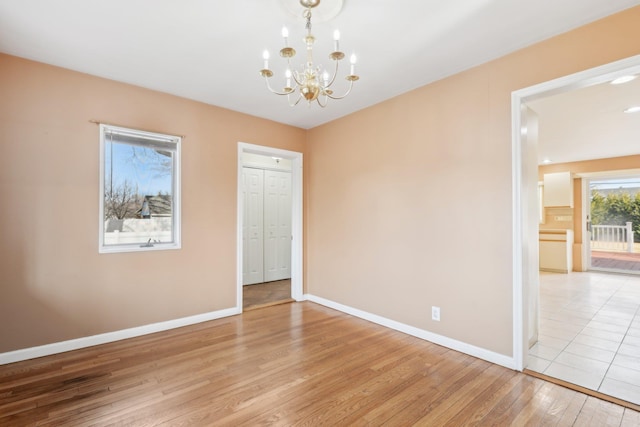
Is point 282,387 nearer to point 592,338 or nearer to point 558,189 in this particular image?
point 592,338

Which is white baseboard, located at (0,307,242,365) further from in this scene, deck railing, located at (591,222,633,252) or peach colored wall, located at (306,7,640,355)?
deck railing, located at (591,222,633,252)

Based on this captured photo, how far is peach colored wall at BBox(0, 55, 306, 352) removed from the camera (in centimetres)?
259

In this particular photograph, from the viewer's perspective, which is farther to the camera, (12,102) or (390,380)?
(12,102)

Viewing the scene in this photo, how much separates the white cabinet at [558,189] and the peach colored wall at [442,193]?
591cm

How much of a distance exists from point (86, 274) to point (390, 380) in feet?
9.94

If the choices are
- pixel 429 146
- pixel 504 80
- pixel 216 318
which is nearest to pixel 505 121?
pixel 504 80

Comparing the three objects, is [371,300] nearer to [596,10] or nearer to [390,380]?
[390,380]

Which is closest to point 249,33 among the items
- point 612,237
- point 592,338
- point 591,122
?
point 592,338

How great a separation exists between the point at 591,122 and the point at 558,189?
3490 millimetres

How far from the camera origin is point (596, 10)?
1.97 metres

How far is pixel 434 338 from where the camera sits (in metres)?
2.97

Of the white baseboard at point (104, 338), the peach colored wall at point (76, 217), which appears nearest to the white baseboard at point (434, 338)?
the white baseboard at point (104, 338)

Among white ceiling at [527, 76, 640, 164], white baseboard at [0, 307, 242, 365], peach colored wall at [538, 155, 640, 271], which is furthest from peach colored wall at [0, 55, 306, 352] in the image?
peach colored wall at [538, 155, 640, 271]

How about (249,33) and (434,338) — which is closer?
(249,33)
